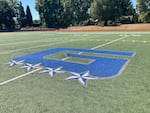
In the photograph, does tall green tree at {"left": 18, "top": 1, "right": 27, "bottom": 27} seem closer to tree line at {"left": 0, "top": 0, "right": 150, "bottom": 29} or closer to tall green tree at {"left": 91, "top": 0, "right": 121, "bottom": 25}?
tree line at {"left": 0, "top": 0, "right": 150, "bottom": 29}

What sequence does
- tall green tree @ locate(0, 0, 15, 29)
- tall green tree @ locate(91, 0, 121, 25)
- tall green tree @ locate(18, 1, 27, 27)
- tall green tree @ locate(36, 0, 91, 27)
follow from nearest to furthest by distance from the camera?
tall green tree @ locate(91, 0, 121, 25) < tall green tree @ locate(36, 0, 91, 27) < tall green tree @ locate(0, 0, 15, 29) < tall green tree @ locate(18, 1, 27, 27)

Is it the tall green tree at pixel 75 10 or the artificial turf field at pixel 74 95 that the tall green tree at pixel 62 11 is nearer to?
the tall green tree at pixel 75 10

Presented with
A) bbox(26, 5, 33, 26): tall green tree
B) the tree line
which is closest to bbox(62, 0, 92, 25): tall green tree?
the tree line

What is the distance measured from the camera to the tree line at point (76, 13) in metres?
49.8

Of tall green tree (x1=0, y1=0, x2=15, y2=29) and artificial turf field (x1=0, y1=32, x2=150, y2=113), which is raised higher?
tall green tree (x1=0, y1=0, x2=15, y2=29)

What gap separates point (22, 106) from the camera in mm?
3322

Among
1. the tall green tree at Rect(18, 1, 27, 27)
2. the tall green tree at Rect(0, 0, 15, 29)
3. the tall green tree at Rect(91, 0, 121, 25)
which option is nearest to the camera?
the tall green tree at Rect(91, 0, 121, 25)

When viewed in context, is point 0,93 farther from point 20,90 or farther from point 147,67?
point 147,67

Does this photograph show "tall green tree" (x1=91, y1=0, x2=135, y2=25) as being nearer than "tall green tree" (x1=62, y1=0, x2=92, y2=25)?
Yes

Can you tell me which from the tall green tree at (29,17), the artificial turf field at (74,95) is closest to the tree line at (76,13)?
the tall green tree at (29,17)

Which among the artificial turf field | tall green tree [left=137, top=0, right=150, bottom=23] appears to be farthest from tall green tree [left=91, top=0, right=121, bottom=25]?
the artificial turf field

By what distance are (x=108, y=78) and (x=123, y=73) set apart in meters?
0.64

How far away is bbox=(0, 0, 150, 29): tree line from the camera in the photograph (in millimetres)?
49812

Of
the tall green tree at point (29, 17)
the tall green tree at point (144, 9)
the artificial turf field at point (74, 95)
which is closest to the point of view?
the artificial turf field at point (74, 95)
